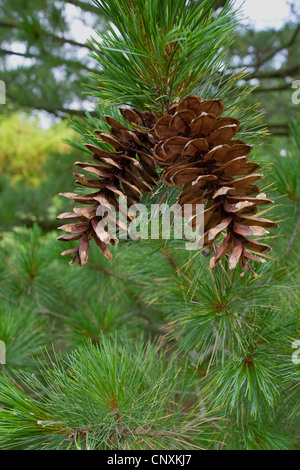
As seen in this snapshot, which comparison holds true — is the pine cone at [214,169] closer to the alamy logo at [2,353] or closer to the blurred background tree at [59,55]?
the alamy logo at [2,353]

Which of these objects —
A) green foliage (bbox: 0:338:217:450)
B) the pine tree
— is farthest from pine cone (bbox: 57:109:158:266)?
green foliage (bbox: 0:338:217:450)

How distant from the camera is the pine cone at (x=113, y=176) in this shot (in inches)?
14.1

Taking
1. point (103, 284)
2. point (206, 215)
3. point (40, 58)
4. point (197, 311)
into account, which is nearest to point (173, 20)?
point (206, 215)

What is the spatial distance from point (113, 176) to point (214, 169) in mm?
97

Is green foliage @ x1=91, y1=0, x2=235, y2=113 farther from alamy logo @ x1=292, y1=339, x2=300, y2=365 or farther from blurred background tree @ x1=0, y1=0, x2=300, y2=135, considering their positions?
blurred background tree @ x1=0, y1=0, x2=300, y2=135

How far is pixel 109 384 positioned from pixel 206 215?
7.9 inches

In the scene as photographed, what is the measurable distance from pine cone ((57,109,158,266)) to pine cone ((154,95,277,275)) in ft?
0.11

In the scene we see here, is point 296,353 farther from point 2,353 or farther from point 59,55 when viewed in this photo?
point 59,55

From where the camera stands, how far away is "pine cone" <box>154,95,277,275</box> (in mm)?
328

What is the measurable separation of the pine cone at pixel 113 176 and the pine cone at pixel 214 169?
33 mm

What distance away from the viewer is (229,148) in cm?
33

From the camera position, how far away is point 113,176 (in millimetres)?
Result: 378

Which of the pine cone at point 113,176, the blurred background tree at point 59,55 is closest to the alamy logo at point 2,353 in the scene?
the pine cone at point 113,176
